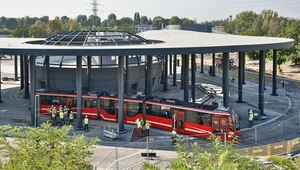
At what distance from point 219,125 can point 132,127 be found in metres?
8.73

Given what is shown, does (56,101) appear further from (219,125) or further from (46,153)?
(46,153)

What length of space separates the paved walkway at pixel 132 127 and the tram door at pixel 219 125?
1427 mm

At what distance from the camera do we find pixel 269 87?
185 feet

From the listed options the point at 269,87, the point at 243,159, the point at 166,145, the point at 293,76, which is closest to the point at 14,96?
the point at 166,145

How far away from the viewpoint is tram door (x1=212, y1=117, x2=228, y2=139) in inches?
1068

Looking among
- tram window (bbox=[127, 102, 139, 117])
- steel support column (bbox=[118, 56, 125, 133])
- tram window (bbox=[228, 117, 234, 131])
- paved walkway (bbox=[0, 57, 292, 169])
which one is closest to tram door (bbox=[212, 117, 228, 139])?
tram window (bbox=[228, 117, 234, 131])

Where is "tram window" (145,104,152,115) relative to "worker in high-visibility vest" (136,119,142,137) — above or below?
above

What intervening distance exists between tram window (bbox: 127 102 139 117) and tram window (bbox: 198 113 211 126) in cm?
643

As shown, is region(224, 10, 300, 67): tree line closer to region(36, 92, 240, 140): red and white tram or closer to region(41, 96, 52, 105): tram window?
region(36, 92, 240, 140): red and white tram

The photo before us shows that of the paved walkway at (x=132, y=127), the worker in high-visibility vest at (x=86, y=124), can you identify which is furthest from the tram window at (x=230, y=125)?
the worker in high-visibility vest at (x=86, y=124)

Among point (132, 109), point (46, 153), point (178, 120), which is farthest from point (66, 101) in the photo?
point (46, 153)

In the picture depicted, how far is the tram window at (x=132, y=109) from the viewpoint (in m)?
32.3

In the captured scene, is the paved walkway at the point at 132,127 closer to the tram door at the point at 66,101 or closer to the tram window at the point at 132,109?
the tram window at the point at 132,109

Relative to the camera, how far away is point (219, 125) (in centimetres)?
2734
